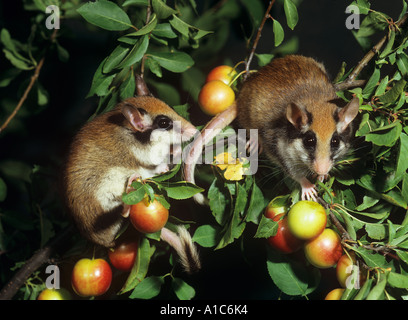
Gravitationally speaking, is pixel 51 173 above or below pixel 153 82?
below

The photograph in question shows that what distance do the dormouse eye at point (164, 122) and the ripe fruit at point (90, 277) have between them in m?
0.52

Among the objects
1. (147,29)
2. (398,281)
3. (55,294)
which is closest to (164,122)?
(147,29)

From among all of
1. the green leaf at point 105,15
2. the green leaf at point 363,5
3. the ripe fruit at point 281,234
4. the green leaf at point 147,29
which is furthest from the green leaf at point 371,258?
the green leaf at point 105,15

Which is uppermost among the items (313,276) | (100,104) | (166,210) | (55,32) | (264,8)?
(264,8)

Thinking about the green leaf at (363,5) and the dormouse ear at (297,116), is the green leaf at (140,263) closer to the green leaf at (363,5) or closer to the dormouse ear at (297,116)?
the dormouse ear at (297,116)

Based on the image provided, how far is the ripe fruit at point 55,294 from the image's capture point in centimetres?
154

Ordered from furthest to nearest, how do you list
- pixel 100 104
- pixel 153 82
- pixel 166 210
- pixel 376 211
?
pixel 153 82 → pixel 100 104 → pixel 376 211 → pixel 166 210

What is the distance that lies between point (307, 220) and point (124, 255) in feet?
2.03

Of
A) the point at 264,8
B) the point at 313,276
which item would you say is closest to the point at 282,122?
the point at 264,8

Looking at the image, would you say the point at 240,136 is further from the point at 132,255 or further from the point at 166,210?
the point at 132,255

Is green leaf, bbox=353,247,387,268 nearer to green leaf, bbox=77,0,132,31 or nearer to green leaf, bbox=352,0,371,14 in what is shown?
green leaf, bbox=352,0,371,14
